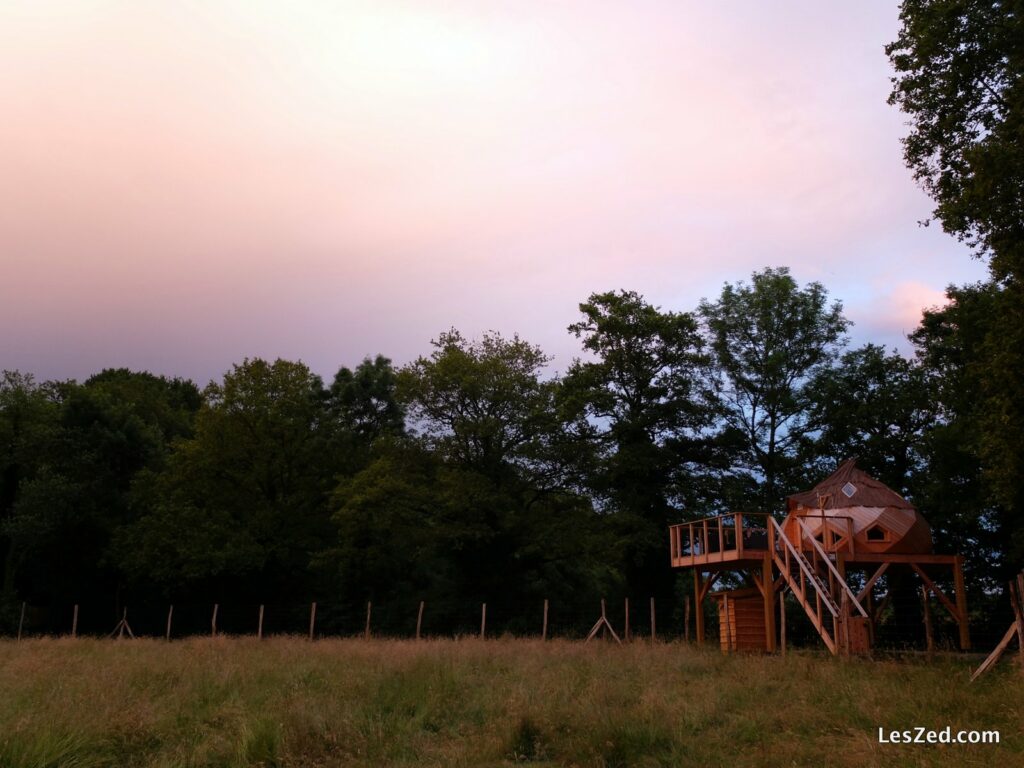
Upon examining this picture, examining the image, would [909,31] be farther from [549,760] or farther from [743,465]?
[743,465]

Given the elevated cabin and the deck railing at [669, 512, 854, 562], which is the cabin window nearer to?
the elevated cabin

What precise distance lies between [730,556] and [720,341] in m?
20.6

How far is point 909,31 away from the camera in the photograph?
68.9ft

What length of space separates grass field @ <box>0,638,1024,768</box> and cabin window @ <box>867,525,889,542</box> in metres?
7.24

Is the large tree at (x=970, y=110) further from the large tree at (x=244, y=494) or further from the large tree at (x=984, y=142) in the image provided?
the large tree at (x=244, y=494)

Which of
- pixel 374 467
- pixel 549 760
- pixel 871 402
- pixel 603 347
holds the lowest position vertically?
pixel 549 760

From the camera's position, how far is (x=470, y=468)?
41.2 meters

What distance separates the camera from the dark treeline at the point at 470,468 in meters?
38.5

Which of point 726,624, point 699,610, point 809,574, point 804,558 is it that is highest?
point 804,558

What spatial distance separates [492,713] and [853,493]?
15209 mm

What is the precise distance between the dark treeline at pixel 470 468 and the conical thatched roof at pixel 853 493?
10.5 metres

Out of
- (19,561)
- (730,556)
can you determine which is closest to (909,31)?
(730,556)

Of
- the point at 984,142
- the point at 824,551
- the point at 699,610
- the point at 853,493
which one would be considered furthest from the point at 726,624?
the point at 984,142

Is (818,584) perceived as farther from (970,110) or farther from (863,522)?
(970,110)
